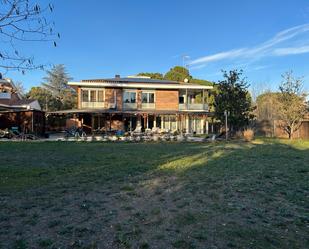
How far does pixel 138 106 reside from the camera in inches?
1243

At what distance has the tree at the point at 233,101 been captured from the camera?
24.0m

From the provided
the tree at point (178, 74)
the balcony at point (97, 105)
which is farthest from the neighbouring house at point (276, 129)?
the tree at point (178, 74)

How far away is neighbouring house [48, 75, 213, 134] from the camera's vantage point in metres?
30.0

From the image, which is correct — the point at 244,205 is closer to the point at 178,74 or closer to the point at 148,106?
the point at 148,106

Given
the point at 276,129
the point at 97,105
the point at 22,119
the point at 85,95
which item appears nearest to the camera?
the point at 22,119

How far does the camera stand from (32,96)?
Result: 49062 millimetres

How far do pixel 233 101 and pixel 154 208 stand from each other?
20551mm

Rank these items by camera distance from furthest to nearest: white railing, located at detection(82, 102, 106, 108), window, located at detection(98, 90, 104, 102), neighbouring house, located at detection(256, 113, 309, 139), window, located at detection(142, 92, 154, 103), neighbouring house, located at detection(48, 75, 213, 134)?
window, located at detection(142, 92, 154, 103) < window, located at detection(98, 90, 104, 102) < white railing, located at detection(82, 102, 106, 108) < neighbouring house, located at detection(48, 75, 213, 134) < neighbouring house, located at detection(256, 113, 309, 139)

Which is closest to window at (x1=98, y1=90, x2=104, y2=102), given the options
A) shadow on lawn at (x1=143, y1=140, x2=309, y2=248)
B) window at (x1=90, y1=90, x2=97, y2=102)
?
window at (x1=90, y1=90, x2=97, y2=102)

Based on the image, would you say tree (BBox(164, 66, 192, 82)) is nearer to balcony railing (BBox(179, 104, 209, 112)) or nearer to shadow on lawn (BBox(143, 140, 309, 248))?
balcony railing (BBox(179, 104, 209, 112))

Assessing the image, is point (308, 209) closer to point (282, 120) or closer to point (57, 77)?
point (282, 120)

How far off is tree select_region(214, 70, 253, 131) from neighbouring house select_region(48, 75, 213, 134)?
564cm

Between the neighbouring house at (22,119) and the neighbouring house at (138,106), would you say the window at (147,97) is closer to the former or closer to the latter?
the neighbouring house at (138,106)

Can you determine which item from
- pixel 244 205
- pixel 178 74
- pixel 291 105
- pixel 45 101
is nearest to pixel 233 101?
pixel 291 105
